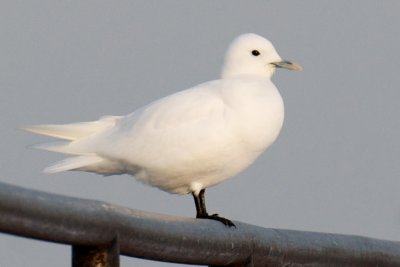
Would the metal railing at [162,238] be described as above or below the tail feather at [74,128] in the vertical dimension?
below

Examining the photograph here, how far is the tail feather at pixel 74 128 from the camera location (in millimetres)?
6090

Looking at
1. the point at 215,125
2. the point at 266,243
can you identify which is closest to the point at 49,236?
the point at 266,243

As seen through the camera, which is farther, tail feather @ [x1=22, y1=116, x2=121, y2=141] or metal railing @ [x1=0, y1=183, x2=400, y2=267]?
tail feather @ [x1=22, y1=116, x2=121, y2=141]

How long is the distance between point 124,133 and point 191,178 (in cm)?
59

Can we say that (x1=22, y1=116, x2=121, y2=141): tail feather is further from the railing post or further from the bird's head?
the railing post

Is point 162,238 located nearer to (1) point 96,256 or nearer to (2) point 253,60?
(1) point 96,256

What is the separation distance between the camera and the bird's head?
7519 mm

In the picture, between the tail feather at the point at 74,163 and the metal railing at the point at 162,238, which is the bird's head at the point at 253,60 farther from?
the metal railing at the point at 162,238

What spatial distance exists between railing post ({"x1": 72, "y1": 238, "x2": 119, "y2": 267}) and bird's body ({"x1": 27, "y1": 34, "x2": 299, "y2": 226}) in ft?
12.4

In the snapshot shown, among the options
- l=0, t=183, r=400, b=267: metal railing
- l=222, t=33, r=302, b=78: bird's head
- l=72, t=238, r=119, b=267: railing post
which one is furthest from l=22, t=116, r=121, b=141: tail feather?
l=72, t=238, r=119, b=267: railing post

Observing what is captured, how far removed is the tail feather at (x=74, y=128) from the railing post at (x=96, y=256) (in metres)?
3.52

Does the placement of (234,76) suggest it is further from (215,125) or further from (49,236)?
(49,236)

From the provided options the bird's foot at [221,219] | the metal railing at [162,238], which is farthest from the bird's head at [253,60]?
the metal railing at [162,238]

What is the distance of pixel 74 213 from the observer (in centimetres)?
213
